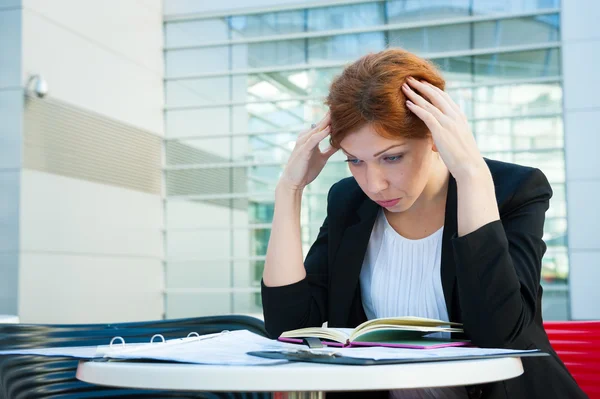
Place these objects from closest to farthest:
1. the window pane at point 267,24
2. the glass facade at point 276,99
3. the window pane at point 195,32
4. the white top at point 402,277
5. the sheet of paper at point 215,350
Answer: the sheet of paper at point 215,350, the white top at point 402,277, the glass facade at point 276,99, the window pane at point 267,24, the window pane at point 195,32

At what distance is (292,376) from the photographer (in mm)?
893

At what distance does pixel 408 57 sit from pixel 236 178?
26.9 feet

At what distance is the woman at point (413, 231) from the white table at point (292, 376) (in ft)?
1.49

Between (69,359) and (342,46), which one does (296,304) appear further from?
(342,46)

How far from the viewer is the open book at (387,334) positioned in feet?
4.08

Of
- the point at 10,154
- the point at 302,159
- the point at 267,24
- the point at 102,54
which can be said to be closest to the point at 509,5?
the point at 267,24

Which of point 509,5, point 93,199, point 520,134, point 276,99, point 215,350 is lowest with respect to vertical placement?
point 215,350

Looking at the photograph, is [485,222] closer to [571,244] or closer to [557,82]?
[571,244]

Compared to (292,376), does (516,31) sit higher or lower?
higher

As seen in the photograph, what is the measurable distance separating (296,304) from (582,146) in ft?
23.5

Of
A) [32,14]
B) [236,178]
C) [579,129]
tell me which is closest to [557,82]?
[579,129]

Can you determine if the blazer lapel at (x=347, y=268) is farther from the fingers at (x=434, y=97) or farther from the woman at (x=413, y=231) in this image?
the fingers at (x=434, y=97)

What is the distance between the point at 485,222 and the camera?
1.41m

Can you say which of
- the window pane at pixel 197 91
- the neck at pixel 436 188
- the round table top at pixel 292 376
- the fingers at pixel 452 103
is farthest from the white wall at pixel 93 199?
the round table top at pixel 292 376
